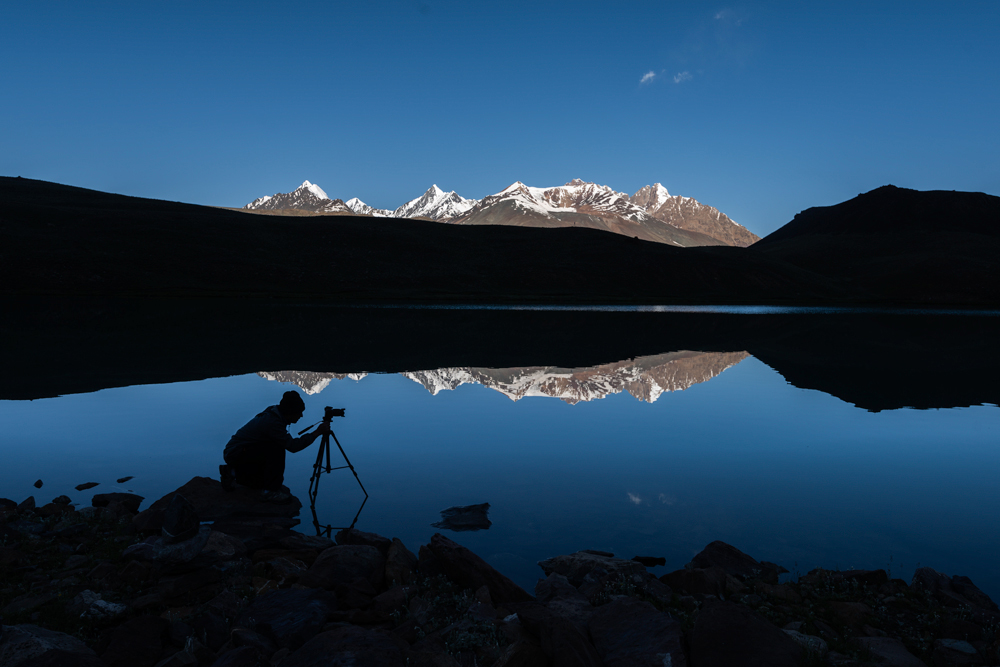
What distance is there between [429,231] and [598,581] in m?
164

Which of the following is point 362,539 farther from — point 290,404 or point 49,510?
point 49,510

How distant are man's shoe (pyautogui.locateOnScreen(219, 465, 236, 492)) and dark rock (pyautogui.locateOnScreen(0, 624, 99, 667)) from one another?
17.4ft

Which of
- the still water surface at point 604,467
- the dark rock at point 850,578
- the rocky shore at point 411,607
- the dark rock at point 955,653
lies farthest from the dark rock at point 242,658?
the dark rock at point 955,653

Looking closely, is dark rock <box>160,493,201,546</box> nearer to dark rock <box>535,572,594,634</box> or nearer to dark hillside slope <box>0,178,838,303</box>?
dark rock <box>535,572,594,634</box>

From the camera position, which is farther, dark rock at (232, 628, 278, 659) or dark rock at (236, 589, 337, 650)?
dark rock at (236, 589, 337, 650)

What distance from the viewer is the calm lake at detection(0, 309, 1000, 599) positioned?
1030 cm

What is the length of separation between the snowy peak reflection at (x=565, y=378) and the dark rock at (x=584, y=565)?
42.5ft

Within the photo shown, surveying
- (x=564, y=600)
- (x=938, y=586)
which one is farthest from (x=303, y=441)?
(x=938, y=586)

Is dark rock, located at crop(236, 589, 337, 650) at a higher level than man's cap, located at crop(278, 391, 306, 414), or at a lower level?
lower

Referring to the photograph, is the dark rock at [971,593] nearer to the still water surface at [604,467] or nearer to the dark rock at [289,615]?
the still water surface at [604,467]

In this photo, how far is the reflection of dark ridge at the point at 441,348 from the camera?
26344 millimetres

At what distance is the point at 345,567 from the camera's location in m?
8.07

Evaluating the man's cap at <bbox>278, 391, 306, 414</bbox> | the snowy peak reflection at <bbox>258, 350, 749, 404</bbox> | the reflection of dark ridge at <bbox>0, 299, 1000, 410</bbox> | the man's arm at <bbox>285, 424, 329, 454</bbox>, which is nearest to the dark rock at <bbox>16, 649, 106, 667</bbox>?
the man's arm at <bbox>285, 424, 329, 454</bbox>

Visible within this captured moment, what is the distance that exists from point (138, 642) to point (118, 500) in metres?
5.26
